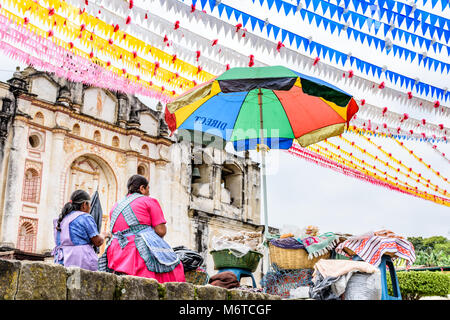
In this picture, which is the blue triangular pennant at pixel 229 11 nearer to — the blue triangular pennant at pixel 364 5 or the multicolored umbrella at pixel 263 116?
the multicolored umbrella at pixel 263 116

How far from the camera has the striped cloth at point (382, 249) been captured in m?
4.27

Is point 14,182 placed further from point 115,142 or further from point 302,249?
point 302,249

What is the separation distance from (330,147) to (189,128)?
5.69m

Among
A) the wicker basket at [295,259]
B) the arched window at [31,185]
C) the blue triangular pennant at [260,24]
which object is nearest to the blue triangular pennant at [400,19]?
the blue triangular pennant at [260,24]

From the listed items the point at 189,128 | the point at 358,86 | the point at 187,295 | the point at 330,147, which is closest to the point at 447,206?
the point at 330,147

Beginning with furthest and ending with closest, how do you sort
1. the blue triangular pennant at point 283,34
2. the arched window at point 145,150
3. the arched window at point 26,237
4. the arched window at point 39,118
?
1. the arched window at point 145,150
2. the arched window at point 39,118
3. the arched window at point 26,237
4. the blue triangular pennant at point 283,34

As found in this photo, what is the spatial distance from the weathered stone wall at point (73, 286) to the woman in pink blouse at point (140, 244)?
0.98 m

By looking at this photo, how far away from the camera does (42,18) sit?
21.4ft

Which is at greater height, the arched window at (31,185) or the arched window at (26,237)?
the arched window at (31,185)

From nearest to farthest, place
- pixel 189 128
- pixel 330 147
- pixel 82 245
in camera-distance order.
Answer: pixel 82 245 < pixel 189 128 < pixel 330 147

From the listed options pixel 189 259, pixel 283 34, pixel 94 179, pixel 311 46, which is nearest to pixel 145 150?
pixel 94 179

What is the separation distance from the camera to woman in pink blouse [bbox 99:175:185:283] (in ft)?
12.8

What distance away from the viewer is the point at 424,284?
630 centimetres
